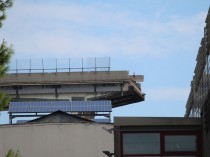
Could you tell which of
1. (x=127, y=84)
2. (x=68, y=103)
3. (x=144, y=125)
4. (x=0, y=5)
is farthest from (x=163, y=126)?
(x=127, y=84)

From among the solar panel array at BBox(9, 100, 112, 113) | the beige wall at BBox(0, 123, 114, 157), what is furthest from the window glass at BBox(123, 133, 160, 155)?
the solar panel array at BBox(9, 100, 112, 113)

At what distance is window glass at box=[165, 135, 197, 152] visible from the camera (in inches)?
1045

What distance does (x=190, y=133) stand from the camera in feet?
87.8

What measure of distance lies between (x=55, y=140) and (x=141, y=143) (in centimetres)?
2048

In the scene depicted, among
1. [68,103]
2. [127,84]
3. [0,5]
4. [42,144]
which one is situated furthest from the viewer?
[127,84]

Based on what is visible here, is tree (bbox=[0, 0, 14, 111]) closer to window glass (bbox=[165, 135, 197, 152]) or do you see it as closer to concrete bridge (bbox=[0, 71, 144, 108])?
window glass (bbox=[165, 135, 197, 152])

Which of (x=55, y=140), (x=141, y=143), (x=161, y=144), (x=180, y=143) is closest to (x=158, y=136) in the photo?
(x=161, y=144)

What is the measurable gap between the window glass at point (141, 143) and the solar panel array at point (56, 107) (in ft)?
131

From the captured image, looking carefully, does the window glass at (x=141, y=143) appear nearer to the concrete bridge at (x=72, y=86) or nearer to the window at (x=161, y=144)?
the window at (x=161, y=144)

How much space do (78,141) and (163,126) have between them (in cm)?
2063

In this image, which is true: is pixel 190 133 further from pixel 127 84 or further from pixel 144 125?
pixel 127 84

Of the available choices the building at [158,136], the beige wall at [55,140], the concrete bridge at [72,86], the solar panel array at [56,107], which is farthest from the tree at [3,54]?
the concrete bridge at [72,86]

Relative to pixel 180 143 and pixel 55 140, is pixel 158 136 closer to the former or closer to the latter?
pixel 180 143

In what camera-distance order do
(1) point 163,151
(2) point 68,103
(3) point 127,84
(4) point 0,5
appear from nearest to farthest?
(1) point 163,151, (4) point 0,5, (2) point 68,103, (3) point 127,84
